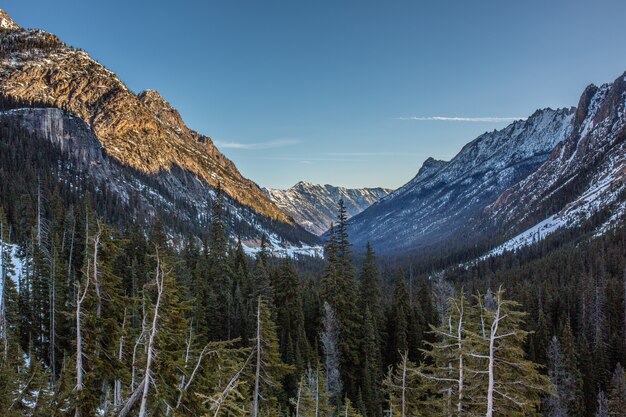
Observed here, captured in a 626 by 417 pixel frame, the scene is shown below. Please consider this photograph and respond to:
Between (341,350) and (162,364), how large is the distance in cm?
3471

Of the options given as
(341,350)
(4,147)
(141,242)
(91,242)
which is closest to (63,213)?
(141,242)

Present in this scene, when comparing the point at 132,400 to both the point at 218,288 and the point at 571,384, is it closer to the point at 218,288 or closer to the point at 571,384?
the point at 218,288

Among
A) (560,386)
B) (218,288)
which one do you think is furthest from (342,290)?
(560,386)

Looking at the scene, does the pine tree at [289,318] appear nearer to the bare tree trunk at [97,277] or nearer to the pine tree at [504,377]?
the bare tree trunk at [97,277]

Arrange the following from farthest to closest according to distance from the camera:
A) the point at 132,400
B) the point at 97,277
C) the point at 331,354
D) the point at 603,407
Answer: the point at 603,407
the point at 331,354
the point at 97,277
the point at 132,400

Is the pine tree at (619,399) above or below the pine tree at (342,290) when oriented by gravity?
below

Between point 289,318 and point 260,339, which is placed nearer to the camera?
point 260,339

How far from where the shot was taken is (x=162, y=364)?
32.2 feet

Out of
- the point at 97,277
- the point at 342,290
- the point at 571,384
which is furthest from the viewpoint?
the point at 571,384

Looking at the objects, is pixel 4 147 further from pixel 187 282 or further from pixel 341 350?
pixel 341 350

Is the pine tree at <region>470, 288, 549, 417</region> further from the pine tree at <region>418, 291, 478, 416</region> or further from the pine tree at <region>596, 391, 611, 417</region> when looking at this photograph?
the pine tree at <region>596, 391, 611, 417</region>

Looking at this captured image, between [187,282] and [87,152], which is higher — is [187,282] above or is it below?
below

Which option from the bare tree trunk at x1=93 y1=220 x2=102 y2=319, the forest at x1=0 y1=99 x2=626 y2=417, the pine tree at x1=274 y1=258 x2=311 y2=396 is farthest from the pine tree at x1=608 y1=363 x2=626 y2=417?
the bare tree trunk at x1=93 y1=220 x2=102 y2=319

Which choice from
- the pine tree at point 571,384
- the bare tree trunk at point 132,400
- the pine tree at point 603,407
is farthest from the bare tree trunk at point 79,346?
the pine tree at point 571,384
